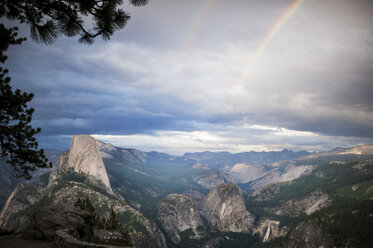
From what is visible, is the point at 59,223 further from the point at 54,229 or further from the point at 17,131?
the point at 17,131

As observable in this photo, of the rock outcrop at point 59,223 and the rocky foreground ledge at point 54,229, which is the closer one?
the rocky foreground ledge at point 54,229

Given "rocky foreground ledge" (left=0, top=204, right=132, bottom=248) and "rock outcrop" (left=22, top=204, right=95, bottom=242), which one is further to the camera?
"rock outcrop" (left=22, top=204, right=95, bottom=242)

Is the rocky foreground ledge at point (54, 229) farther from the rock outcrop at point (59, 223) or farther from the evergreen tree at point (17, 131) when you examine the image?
the evergreen tree at point (17, 131)

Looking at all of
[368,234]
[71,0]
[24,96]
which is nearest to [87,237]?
[24,96]

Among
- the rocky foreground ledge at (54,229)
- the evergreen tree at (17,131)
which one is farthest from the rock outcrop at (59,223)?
the evergreen tree at (17,131)

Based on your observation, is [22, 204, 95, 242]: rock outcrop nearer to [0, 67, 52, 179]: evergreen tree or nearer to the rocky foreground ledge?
the rocky foreground ledge

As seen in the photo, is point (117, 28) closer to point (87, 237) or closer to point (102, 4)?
point (102, 4)

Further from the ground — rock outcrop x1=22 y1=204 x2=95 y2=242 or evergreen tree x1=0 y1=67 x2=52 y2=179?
evergreen tree x1=0 y1=67 x2=52 y2=179

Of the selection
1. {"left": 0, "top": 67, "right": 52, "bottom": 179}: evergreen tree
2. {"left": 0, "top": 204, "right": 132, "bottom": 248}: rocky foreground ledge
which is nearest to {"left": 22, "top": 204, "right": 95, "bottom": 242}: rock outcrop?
{"left": 0, "top": 204, "right": 132, "bottom": 248}: rocky foreground ledge

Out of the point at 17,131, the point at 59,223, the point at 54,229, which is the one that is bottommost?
the point at 54,229

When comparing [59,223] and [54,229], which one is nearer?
[54,229]

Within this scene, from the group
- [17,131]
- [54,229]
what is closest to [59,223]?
[54,229]
